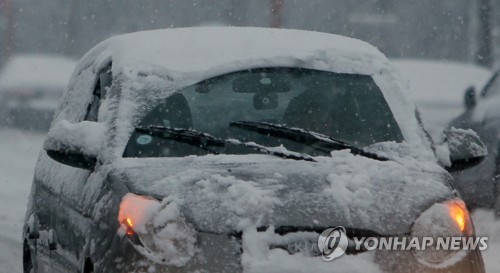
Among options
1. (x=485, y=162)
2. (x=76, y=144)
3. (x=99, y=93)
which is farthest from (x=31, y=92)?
(x=76, y=144)

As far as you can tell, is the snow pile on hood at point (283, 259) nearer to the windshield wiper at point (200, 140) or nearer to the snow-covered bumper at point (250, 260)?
the snow-covered bumper at point (250, 260)

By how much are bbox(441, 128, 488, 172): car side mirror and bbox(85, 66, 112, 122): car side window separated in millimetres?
1640

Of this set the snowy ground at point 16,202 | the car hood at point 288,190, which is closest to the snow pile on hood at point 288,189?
the car hood at point 288,190

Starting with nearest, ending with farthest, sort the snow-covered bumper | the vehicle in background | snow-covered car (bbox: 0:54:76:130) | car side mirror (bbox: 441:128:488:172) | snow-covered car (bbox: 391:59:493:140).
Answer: the snow-covered bumper < car side mirror (bbox: 441:128:488:172) < the vehicle in background < snow-covered car (bbox: 391:59:493:140) < snow-covered car (bbox: 0:54:76:130)

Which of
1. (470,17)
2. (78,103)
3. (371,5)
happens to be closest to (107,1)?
(371,5)

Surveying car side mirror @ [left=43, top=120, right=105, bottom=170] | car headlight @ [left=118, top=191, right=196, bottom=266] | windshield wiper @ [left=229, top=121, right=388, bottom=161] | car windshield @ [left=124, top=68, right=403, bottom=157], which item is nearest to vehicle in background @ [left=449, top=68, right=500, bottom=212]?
car windshield @ [left=124, top=68, right=403, bottom=157]

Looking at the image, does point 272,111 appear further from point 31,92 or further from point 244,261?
point 31,92

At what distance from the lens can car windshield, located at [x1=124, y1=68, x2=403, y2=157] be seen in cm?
533

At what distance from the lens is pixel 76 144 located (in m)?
5.28

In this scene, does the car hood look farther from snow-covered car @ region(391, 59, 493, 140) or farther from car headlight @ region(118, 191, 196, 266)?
snow-covered car @ region(391, 59, 493, 140)

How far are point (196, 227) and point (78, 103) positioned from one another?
94.9 inches

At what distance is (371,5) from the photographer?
36.0 m

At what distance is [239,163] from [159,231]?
0.67 meters

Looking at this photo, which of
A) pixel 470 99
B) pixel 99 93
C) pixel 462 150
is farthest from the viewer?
pixel 470 99
